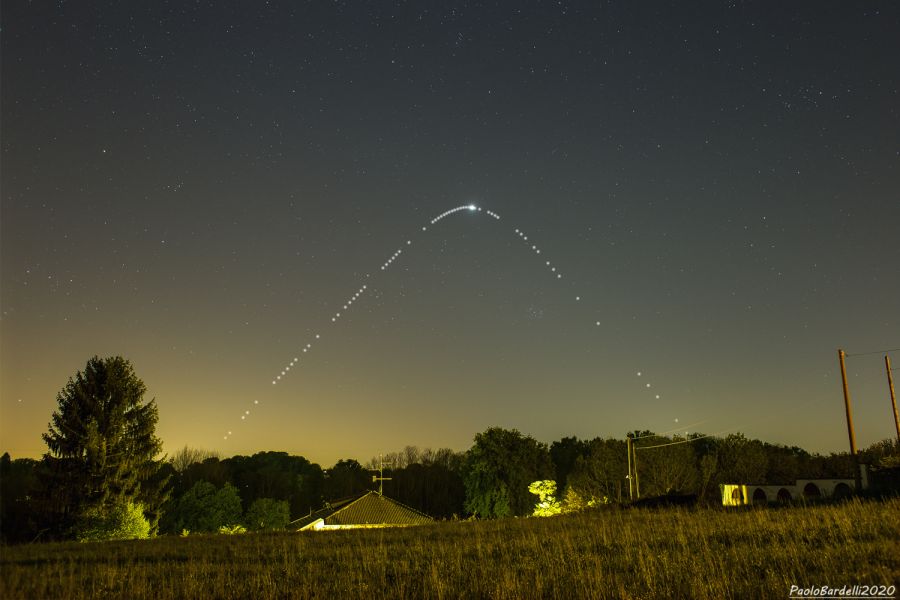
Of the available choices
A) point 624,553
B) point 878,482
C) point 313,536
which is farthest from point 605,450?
point 624,553

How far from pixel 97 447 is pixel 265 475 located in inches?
2212

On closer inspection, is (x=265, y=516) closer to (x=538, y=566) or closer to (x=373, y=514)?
(x=373, y=514)


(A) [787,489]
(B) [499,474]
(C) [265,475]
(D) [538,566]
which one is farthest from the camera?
(C) [265,475]

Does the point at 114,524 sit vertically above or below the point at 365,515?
above

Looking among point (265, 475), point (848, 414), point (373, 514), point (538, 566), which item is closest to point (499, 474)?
point (373, 514)

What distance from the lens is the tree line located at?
143 ft

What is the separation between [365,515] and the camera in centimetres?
5816

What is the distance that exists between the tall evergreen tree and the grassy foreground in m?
30.9

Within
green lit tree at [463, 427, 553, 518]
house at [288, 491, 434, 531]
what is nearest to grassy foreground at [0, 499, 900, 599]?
house at [288, 491, 434, 531]

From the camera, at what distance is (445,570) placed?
37.0 feet

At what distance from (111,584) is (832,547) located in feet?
39.1

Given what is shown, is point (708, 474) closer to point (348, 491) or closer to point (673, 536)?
point (348, 491)

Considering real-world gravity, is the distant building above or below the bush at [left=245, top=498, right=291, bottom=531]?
above

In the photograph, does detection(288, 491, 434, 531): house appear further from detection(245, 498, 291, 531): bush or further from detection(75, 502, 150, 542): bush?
detection(245, 498, 291, 531): bush
